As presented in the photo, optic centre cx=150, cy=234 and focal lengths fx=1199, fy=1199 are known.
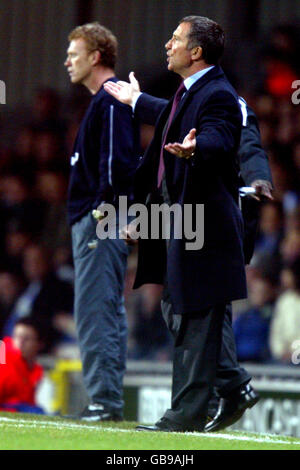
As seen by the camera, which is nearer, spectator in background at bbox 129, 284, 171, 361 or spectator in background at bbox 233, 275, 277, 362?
spectator in background at bbox 233, 275, 277, 362

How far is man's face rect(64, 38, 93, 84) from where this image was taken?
6.32 meters

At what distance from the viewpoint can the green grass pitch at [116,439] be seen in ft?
14.2

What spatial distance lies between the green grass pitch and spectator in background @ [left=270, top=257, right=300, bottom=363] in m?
3.51

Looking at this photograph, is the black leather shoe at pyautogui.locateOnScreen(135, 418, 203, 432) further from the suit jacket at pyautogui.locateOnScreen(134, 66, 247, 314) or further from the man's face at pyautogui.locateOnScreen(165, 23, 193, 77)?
the man's face at pyautogui.locateOnScreen(165, 23, 193, 77)

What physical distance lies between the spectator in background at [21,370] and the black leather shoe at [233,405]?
373cm

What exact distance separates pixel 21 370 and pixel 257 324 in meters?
1.89

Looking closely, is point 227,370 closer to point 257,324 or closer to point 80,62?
point 80,62

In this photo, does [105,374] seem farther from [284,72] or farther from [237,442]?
[284,72]

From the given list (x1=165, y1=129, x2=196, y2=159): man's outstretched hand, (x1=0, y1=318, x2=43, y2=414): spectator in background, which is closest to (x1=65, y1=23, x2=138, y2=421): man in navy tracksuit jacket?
(x1=165, y1=129, x2=196, y2=159): man's outstretched hand

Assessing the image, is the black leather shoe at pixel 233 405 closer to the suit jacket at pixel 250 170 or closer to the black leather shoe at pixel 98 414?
the suit jacket at pixel 250 170

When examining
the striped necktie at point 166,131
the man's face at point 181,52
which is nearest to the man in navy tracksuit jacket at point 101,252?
the striped necktie at point 166,131

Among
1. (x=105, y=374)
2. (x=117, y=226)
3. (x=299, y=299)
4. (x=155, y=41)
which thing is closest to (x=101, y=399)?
(x=105, y=374)

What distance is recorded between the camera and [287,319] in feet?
29.1

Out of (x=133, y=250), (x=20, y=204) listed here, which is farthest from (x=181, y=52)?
(x=20, y=204)
